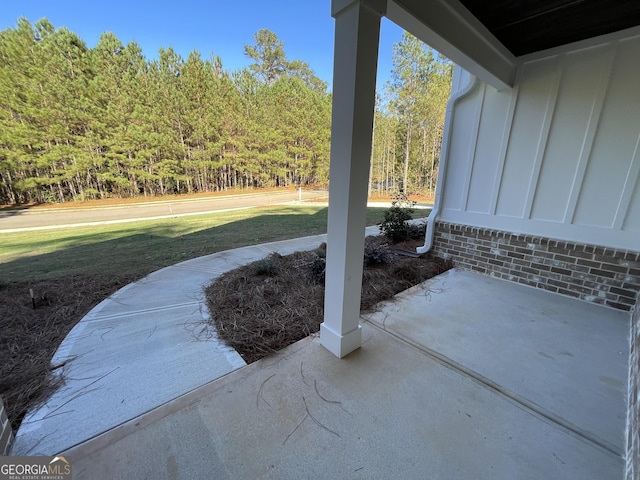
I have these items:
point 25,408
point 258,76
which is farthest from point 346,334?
point 258,76

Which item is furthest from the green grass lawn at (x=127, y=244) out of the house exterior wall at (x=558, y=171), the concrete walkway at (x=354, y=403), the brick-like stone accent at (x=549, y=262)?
the house exterior wall at (x=558, y=171)

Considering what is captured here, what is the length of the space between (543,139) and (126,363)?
15.6ft

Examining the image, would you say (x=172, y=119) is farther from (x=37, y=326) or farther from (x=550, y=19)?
(x=550, y=19)

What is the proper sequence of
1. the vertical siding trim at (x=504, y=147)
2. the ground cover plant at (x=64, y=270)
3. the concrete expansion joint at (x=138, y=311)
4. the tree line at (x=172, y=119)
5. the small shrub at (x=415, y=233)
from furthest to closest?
1. the tree line at (x=172, y=119)
2. the small shrub at (x=415, y=233)
3. the vertical siding trim at (x=504, y=147)
4. the concrete expansion joint at (x=138, y=311)
5. the ground cover plant at (x=64, y=270)

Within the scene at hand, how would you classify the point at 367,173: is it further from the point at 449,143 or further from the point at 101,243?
the point at 101,243

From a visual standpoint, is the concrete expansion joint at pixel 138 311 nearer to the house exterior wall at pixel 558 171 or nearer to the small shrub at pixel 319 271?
the small shrub at pixel 319 271

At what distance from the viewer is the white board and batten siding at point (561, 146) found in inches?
101

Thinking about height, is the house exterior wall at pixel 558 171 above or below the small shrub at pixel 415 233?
above

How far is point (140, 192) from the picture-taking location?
616 inches

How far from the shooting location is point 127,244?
5246 millimetres

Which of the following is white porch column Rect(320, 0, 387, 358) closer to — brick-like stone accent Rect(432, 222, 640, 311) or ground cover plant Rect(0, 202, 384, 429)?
ground cover plant Rect(0, 202, 384, 429)

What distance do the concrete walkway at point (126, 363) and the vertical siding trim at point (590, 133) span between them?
3.90 meters

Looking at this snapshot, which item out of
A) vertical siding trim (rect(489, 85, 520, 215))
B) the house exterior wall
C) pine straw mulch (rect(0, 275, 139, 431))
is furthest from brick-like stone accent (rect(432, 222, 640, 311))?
pine straw mulch (rect(0, 275, 139, 431))

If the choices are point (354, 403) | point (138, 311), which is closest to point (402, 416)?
point (354, 403)
